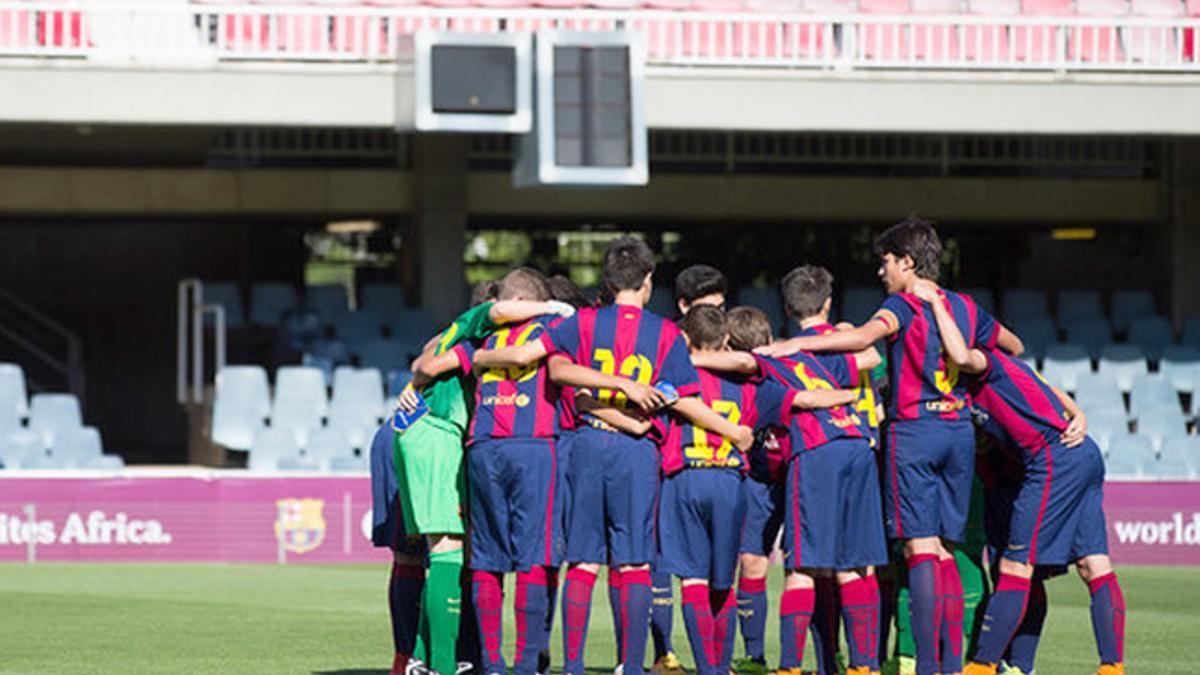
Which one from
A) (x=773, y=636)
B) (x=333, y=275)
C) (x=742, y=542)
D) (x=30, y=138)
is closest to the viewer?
(x=742, y=542)

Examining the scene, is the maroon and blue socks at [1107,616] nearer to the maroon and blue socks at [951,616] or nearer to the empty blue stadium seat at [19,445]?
the maroon and blue socks at [951,616]

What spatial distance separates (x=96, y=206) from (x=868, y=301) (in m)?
8.80

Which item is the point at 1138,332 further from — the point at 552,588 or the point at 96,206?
the point at 552,588

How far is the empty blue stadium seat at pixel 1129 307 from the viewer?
1009 inches

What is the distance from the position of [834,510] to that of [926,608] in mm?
572

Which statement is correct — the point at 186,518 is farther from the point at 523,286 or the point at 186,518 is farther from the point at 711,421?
the point at 711,421

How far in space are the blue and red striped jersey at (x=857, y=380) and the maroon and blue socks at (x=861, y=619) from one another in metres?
0.73

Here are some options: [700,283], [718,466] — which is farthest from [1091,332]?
[718,466]

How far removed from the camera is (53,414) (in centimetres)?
2212

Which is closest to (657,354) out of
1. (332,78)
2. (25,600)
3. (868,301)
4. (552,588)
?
(552,588)

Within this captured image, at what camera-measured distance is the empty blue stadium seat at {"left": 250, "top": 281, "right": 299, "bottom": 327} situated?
2472 centimetres

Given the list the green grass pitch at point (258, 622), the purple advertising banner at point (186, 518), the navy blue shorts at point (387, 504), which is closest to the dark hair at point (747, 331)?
the navy blue shorts at point (387, 504)

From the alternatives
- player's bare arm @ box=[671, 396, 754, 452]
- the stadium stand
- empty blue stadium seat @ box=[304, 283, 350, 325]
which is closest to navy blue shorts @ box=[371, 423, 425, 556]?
player's bare arm @ box=[671, 396, 754, 452]

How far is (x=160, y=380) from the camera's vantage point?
28.1 meters
